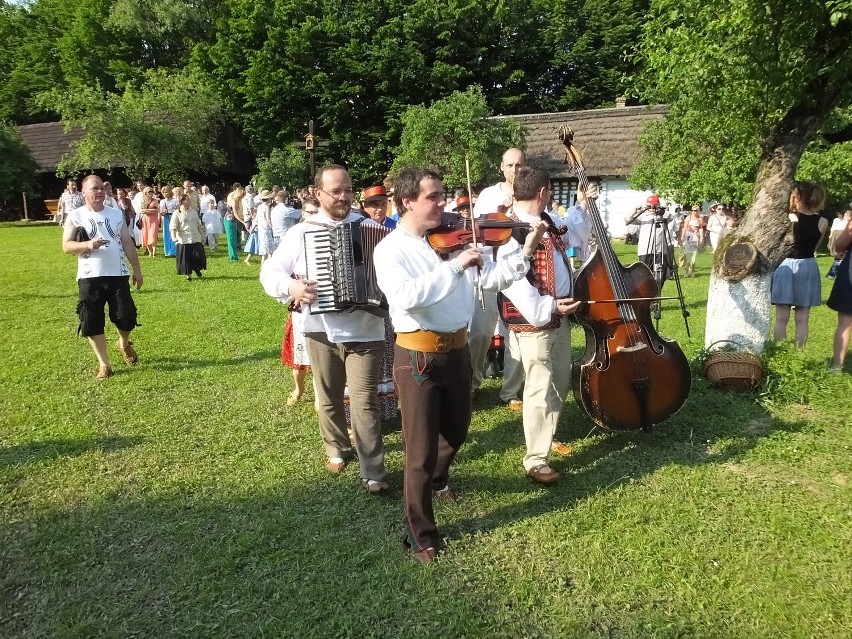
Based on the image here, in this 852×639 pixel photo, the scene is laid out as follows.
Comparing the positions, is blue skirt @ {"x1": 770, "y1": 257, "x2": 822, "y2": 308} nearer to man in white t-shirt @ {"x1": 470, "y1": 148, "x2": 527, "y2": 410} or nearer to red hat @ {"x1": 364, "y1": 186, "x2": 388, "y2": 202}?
man in white t-shirt @ {"x1": 470, "y1": 148, "x2": 527, "y2": 410}

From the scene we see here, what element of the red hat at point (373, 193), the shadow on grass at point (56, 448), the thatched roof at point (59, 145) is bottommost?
the shadow on grass at point (56, 448)

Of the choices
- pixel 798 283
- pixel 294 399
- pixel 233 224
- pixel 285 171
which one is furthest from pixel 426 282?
pixel 285 171

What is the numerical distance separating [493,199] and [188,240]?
29.4 feet

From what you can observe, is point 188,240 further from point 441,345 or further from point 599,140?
point 599,140

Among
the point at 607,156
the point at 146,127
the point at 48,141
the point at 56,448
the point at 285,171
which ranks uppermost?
the point at 48,141

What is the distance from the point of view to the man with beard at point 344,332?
13.3 feet

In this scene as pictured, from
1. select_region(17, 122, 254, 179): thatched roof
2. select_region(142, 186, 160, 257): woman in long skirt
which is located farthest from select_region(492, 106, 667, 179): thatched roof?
select_region(17, 122, 254, 179): thatched roof

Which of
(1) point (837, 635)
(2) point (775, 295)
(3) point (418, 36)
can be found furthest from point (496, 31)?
(1) point (837, 635)

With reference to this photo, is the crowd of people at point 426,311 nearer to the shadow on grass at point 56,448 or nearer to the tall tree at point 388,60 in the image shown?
the shadow on grass at point 56,448

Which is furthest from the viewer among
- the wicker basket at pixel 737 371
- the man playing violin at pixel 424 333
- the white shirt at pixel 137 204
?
the white shirt at pixel 137 204

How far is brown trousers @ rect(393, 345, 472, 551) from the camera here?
3258 millimetres

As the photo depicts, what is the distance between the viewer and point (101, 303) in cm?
613

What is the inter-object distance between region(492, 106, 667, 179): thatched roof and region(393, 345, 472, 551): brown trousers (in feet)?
72.6

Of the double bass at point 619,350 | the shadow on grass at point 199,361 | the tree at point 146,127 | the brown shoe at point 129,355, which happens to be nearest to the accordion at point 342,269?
the double bass at point 619,350
